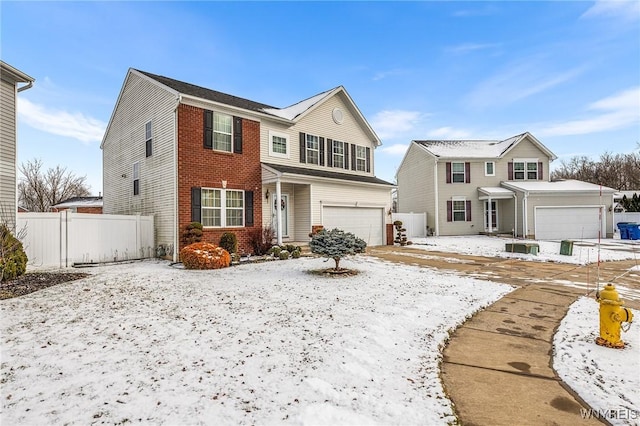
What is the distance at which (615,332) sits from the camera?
4.09 meters

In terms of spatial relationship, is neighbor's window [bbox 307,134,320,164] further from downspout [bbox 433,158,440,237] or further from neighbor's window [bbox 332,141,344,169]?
downspout [bbox 433,158,440,237]

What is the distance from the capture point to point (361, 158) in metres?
17.9

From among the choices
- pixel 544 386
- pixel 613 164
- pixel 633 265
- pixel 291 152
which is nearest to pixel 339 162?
pixel 291 152

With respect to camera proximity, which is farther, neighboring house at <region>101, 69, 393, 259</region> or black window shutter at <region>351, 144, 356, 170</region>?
black window shutter at <region>351, 144, 356, 170</region>

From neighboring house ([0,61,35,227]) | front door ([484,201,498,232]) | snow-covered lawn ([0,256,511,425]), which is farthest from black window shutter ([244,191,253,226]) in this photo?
front door ([484,201,498,232])

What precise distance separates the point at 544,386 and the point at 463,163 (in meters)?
22.0

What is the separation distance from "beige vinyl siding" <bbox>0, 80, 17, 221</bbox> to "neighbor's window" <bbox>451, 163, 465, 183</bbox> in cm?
2367

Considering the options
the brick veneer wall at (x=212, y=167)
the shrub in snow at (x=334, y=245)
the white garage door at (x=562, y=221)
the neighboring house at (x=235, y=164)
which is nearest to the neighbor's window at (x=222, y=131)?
the neighboring house at (x=235, y=164)

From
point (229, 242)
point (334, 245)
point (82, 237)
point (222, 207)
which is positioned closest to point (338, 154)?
point (222, 207)

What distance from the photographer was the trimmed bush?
7395 mm

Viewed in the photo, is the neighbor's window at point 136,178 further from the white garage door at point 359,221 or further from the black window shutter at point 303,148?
the white garage door at point 359,221

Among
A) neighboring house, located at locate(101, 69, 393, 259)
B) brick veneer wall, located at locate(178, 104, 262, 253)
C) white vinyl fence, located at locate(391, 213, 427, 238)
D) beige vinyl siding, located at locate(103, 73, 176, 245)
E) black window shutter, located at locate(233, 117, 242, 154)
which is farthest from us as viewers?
white vinyl fence, located at locate(391, 213, 427, 238)

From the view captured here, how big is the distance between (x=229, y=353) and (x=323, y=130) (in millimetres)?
14034

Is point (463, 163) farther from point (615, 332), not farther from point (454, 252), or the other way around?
point (615, 332)
